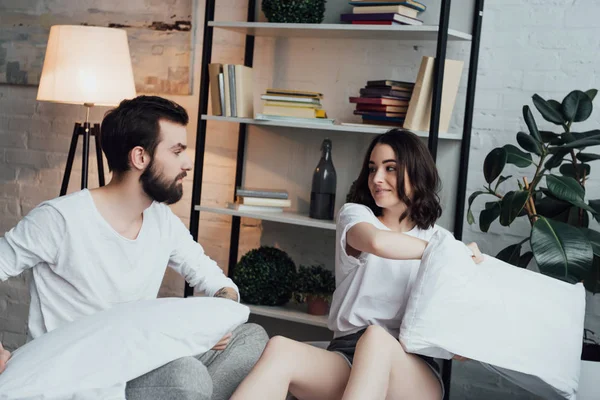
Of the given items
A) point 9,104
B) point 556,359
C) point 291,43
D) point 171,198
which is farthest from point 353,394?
point 9,104

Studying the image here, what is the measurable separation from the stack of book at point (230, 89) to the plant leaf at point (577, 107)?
48.4 inches

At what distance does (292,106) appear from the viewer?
9.46ft

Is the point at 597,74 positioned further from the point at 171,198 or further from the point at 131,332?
the point at 131,332

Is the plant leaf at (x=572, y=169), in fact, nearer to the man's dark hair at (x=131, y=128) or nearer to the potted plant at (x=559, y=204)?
the potted plant at (x=559, y=204)

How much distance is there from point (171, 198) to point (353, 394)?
70cm

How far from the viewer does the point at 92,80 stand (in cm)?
298

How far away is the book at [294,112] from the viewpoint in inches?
113

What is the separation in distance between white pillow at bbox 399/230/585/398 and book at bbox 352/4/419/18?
111 centimetres

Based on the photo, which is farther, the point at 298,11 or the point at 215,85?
the point at 215,85

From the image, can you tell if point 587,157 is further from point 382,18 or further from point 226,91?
point 226,91

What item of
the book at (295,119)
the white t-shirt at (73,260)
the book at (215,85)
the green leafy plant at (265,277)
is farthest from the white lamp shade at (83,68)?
the white t-shirt at (73,260)

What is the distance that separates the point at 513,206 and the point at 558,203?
24 centimetres

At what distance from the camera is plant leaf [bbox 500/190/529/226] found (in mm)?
2385

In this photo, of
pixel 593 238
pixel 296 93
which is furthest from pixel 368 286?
pixel 296 93
